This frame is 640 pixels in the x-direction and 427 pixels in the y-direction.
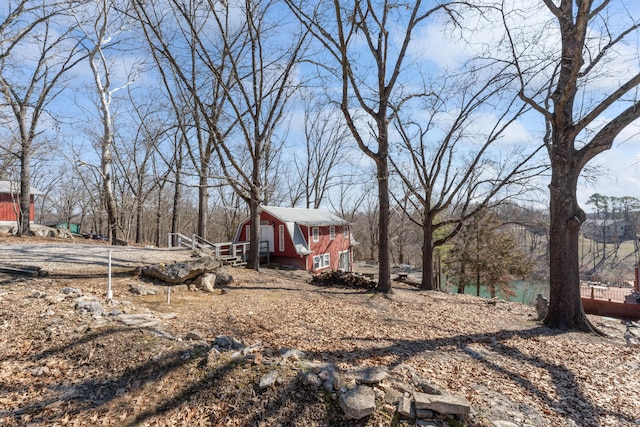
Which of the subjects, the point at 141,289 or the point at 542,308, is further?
A: the point at 542,308

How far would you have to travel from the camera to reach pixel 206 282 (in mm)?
8242

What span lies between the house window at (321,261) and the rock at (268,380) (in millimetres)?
16941

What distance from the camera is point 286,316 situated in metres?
6.39

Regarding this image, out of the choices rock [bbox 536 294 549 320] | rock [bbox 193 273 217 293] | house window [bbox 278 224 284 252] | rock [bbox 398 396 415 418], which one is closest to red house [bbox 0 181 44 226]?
house window [bbox 278 224 284 252]

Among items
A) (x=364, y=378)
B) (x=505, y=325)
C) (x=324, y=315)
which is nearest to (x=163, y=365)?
(x=364, y=378)

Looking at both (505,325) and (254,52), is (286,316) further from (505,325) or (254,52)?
(254,52)

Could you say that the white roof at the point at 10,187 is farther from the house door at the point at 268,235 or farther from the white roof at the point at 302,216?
the white roof at the point at 302,216

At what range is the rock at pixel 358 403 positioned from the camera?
264 cm

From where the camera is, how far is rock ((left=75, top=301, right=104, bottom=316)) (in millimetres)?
4840

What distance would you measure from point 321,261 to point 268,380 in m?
18.1

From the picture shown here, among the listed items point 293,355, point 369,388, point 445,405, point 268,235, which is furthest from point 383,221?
point 268,235

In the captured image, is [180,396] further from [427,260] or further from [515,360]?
[427,260]

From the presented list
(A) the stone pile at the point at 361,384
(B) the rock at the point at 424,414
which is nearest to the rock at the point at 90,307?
(A) the stone pile at the point at 361,384

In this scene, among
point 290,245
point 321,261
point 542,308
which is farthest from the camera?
point 321,261
